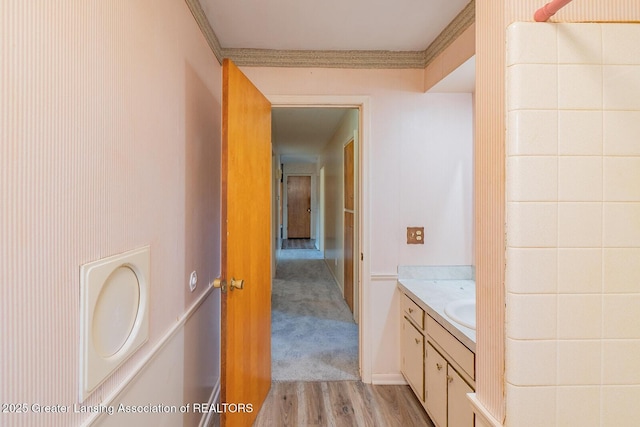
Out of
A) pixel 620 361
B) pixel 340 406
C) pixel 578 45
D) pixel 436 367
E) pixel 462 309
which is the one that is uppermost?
pixel 578 45

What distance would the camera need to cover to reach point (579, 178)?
29.8 inches

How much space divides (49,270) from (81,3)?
635 mm

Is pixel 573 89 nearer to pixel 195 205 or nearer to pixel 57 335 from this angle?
pixel 57 335

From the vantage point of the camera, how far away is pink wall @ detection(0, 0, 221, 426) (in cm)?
55

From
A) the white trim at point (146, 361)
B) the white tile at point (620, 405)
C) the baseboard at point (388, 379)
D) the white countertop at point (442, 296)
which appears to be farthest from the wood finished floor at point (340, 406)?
the white tile at point (620, 405)

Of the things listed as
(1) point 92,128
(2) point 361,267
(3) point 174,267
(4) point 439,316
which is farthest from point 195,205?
(4) point 439,316

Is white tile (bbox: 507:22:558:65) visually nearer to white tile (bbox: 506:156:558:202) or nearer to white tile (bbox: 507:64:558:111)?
white tile (bbox: 507:64:558:111)

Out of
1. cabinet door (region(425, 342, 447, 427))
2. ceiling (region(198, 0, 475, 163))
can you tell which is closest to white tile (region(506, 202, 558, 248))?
cabinet door (region(425, 342, 447, 427))

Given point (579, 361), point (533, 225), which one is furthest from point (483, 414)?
point (533, 225)

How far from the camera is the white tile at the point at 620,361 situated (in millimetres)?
763

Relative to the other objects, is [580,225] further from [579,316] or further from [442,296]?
[442,296]

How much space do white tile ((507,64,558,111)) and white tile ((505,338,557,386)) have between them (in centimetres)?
59

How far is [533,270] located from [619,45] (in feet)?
1.99

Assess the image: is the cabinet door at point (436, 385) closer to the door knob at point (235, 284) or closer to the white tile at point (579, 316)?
the white tile at point (579, 316)
